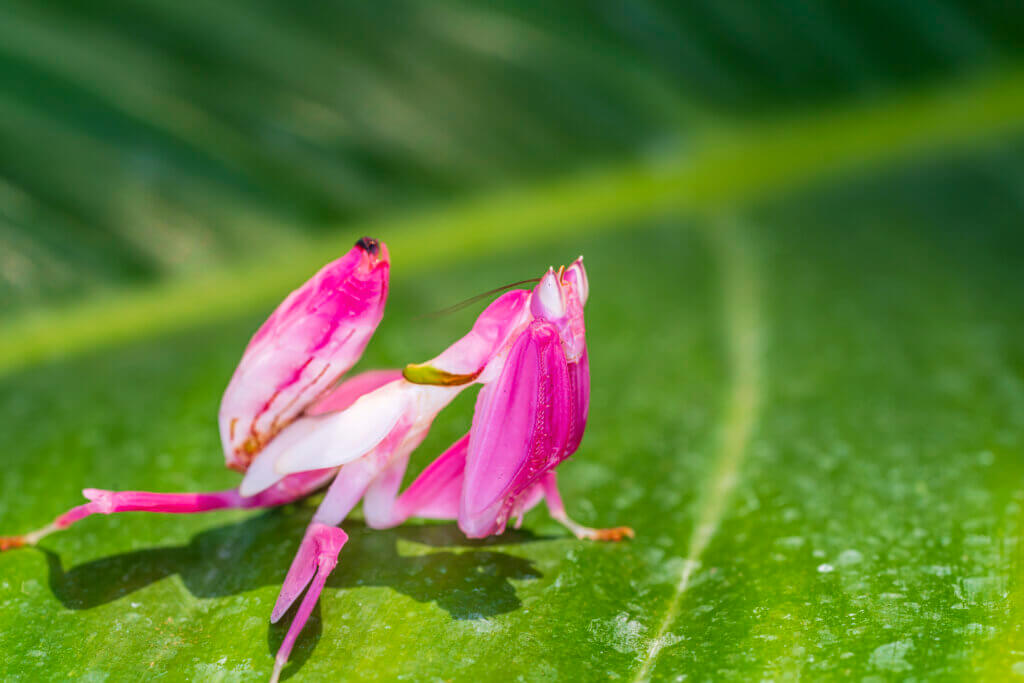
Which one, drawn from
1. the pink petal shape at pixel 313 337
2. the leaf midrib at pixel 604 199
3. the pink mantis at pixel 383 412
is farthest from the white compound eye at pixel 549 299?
the leaf midrib at pixel 604 199

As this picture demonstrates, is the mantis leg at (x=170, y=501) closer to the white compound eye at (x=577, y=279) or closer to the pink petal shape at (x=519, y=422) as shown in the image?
the pink petal shape at (x=519, y=422)

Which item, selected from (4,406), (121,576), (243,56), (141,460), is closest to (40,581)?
(121,576)

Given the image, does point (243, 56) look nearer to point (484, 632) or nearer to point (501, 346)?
point (501, 346)

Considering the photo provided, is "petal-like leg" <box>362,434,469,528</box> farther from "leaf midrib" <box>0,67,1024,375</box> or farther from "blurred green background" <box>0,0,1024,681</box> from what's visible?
"leaf midrib" <box>0,67,1024,375</box>

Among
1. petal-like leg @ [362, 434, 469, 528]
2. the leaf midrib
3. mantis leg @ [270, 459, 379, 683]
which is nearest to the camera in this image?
mantis leg @ [270, 459, 379, 683]

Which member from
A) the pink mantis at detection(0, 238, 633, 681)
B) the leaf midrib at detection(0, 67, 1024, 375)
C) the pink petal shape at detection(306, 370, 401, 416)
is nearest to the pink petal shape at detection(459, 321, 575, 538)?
the pink mantis at detection(0, 238, 633, 681)

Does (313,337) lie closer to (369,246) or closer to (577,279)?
(369,246)
